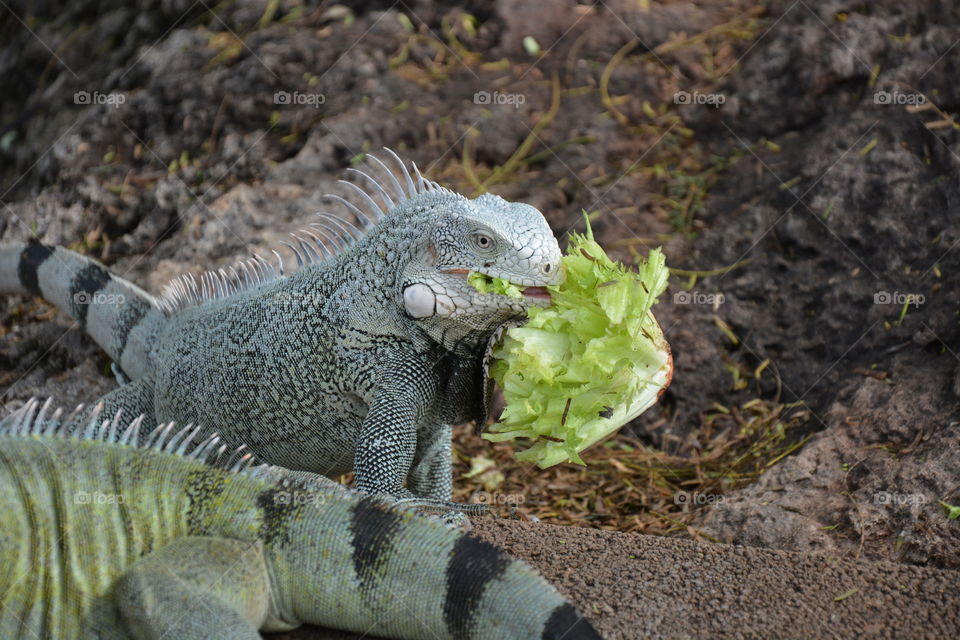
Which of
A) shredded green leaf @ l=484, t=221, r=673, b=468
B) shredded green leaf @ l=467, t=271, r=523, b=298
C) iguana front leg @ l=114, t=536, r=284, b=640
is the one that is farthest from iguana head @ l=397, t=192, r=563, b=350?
iguana front leg @ l=114, t=536, r=284, b=640

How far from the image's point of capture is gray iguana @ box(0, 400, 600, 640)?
378 centimetres

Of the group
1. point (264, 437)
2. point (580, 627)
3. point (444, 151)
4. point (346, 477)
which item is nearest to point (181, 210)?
point (444, 151)

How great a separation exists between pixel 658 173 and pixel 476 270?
451cm

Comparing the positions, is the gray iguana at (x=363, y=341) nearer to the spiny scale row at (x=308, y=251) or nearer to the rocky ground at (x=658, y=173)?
the spiny scale row at (x=308, y=251)

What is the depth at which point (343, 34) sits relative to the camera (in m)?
10.1

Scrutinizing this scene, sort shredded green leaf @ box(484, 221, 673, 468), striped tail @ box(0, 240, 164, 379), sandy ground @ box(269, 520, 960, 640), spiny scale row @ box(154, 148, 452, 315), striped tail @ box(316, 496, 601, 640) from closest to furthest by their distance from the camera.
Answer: striped tail @ box(316, 496, 601, 640) → sandy ground @ box(269, 520, 960, 640) → shredded green leaf @ box(484, 221, 673, 468) → spiny scale row @ box(154, 148, 452, 315) → striped tail @ box(0, 240, 164, 379)

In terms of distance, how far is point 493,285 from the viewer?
16.1 ft

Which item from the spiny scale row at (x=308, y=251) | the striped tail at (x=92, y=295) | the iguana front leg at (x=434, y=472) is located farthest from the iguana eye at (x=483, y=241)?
the striped tail at (x=92, y=295)

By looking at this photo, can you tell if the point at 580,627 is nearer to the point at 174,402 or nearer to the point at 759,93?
the point at 174,402

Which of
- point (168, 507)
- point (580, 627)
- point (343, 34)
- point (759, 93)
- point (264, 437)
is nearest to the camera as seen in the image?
point (580, 627)

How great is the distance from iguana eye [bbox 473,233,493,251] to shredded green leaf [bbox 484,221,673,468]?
1.24 feet

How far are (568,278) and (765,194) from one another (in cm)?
404

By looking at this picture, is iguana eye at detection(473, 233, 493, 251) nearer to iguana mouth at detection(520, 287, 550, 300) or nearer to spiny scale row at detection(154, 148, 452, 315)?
iguana mouth at detection(520, 287, 550, 300)

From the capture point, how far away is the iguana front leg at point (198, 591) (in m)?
3.72
